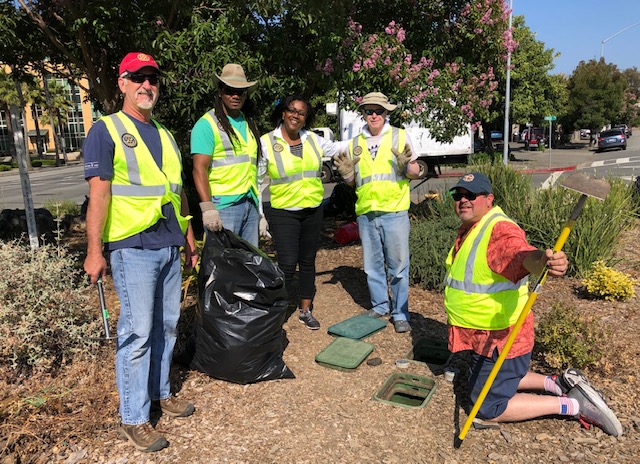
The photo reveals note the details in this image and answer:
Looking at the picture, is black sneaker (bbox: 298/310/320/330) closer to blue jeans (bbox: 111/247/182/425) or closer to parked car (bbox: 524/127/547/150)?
blue jeans (bbox: 111/247/182/425)

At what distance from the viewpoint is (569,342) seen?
322 cm

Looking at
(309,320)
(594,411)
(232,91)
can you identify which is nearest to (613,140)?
(309,320)

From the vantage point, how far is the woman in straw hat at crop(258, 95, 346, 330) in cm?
383

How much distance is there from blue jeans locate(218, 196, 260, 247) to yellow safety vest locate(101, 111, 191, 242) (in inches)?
36.7

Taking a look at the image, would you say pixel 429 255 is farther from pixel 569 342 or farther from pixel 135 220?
pixel 135 220

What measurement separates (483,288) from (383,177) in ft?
5.00

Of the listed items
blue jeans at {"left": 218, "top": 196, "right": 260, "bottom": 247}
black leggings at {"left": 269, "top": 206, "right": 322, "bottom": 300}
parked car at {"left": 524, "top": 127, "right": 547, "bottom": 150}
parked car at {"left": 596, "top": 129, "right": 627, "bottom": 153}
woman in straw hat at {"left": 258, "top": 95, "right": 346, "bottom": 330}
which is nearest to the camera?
blue jeans at {"left": 218, "top": 196, "right": 260, "bottom": 247}

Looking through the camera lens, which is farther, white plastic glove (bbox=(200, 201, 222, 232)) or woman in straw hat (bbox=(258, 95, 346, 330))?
woman in straw hat (bbox=(258, 95, 346, 330))

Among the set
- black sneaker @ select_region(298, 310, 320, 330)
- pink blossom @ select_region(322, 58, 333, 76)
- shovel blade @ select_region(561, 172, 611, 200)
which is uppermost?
pink blossom @ select_region(322, 58, 333, 76)

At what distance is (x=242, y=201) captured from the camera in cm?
351

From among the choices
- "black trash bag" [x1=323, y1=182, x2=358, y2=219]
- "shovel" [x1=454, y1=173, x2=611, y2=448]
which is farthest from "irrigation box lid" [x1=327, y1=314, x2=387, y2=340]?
"black trash bag" [x1=323, y1=182, x2=358, y2=219]

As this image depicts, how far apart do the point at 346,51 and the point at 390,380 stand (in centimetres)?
327

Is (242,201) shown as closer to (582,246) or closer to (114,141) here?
(114,141)

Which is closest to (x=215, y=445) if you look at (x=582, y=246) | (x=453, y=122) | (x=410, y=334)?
(x=410, y=334)
